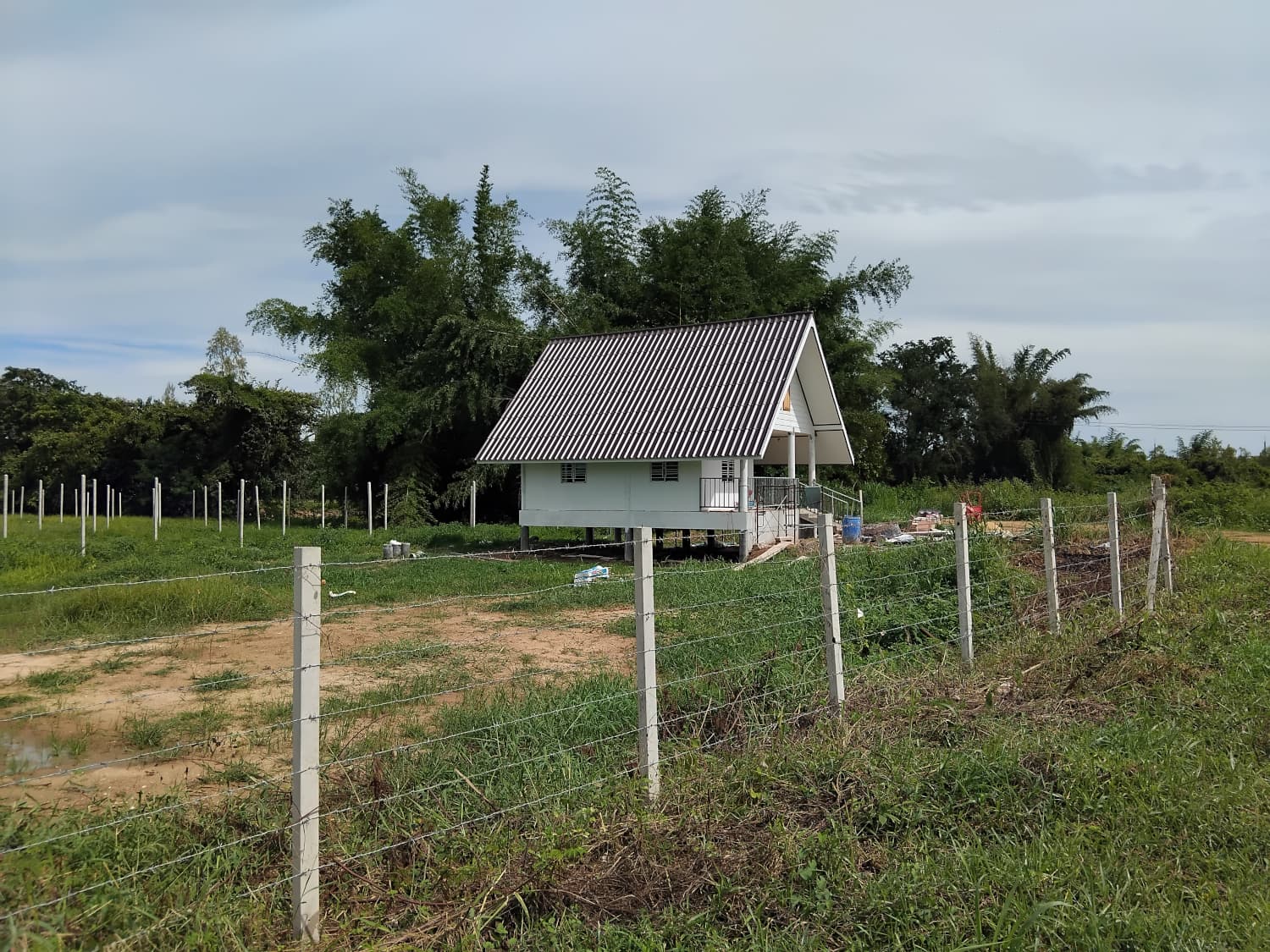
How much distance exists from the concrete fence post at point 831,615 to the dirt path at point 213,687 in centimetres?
195

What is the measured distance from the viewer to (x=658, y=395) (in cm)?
2022

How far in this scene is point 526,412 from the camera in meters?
21.8

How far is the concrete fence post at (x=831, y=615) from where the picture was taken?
220 inches

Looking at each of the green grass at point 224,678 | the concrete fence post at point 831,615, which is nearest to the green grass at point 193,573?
the green grass at point 224,678

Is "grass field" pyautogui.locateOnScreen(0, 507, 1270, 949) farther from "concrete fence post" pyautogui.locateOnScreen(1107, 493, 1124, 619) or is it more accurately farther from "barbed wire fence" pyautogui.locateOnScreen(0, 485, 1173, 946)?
"concrete fence post" pyautogui.locateOnScreen(1107, 493, 1124, 619)

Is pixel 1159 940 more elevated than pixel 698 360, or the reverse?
pixel 698 360

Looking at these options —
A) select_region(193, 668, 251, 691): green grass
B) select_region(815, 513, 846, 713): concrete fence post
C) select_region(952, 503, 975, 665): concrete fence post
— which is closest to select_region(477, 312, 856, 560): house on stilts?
select_region(952, 503, 975, 665): concrete fence post

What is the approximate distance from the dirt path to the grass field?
0.23ft

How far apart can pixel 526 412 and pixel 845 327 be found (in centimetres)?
1694

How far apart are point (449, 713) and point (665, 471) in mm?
13623

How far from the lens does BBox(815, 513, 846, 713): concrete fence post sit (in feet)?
18.3

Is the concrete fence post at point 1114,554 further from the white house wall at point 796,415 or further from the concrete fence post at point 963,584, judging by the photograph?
the white house wall at point 796,415

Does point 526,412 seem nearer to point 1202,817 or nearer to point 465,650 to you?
point 465,650

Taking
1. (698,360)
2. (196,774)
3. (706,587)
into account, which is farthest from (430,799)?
(698,360)
